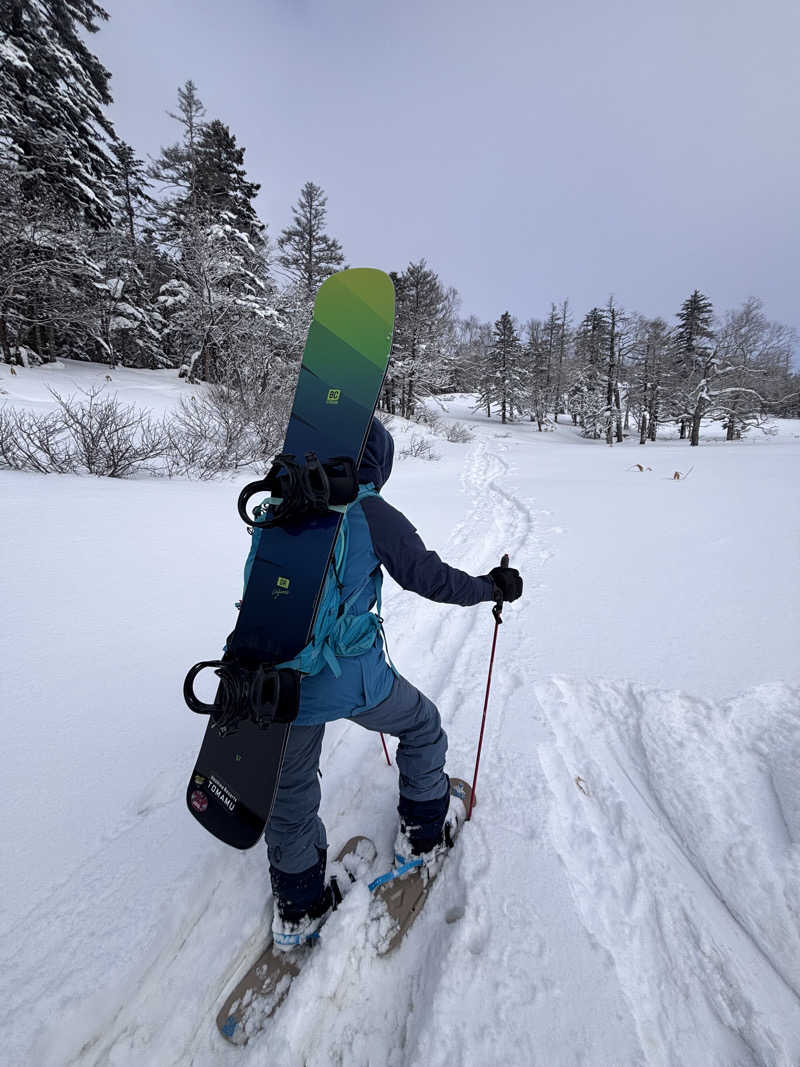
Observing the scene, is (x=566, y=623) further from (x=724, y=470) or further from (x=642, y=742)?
(x=724, y=470)

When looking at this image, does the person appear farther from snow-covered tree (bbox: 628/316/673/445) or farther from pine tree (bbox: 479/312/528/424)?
pine tree (bbox: 479/312/528/424)

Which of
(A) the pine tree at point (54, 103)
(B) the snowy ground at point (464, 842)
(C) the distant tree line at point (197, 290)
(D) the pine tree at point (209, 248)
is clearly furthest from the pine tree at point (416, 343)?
(B) the snowy ground at point (464, 842)

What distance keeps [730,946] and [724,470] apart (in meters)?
13.4

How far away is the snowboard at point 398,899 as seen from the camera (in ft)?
4.89

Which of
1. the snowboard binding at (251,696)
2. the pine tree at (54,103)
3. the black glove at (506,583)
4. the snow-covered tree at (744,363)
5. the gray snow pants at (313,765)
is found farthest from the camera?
the snow-covered tree at (744,363)

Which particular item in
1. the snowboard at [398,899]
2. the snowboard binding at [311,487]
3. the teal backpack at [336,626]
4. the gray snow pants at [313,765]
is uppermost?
the snowboard binding at [311,487]

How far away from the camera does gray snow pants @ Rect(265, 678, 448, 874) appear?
1.35 m

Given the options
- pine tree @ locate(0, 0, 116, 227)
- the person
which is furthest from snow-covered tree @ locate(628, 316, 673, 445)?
the person

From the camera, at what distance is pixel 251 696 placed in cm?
115

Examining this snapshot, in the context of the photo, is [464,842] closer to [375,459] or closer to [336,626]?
[336,626]

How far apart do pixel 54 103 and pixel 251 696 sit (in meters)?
20.4

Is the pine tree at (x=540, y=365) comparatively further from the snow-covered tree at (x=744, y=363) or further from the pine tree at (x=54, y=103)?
the pine tree at (x=54, y=103)

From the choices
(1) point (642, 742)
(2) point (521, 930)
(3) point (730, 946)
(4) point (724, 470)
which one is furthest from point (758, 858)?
(4) point (724, 470)

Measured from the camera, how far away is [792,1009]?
1258 millimetres
